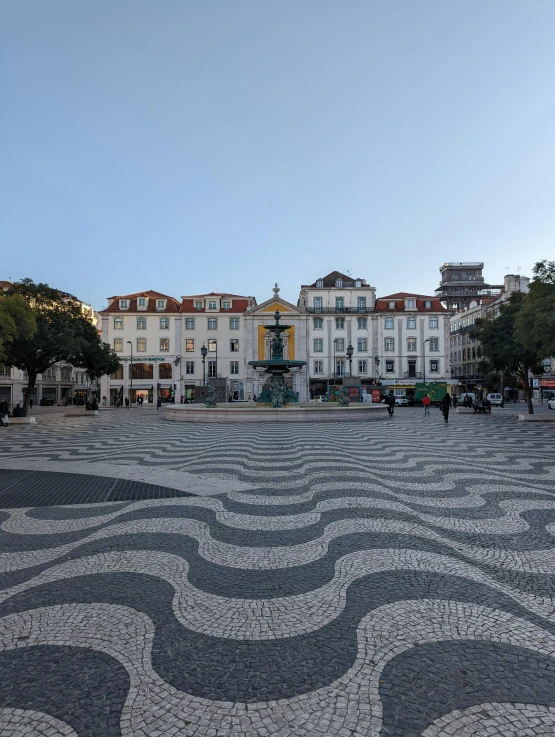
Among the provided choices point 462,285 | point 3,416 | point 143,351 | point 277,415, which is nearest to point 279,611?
point 277,415

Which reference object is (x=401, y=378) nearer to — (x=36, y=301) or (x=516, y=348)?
(x=516, y=348)

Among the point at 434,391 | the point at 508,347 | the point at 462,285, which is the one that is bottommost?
the point at 434,391

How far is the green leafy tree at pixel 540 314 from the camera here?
1578cm

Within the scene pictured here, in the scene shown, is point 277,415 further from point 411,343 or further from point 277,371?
point 411,343

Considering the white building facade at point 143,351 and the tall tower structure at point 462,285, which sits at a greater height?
the tall tower structure at point 462,285

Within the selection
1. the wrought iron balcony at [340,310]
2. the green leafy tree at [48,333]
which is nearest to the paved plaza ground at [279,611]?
the green leafy tree at [48,333]

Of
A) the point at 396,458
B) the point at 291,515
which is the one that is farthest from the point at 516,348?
the point at 291,515

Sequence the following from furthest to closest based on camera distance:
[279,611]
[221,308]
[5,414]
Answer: [221,308] < [5,414] < [279,611]

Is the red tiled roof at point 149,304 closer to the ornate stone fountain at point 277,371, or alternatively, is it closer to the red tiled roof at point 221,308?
the red tiled roof at point 221,308

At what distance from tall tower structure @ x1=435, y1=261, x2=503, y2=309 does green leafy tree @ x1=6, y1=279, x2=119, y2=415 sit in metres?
75.8

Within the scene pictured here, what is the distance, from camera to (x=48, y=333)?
24.9 meters

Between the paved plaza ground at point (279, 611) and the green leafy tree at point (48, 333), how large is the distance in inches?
821

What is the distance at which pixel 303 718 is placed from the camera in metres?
1.94

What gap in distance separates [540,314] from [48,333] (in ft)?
83.9
